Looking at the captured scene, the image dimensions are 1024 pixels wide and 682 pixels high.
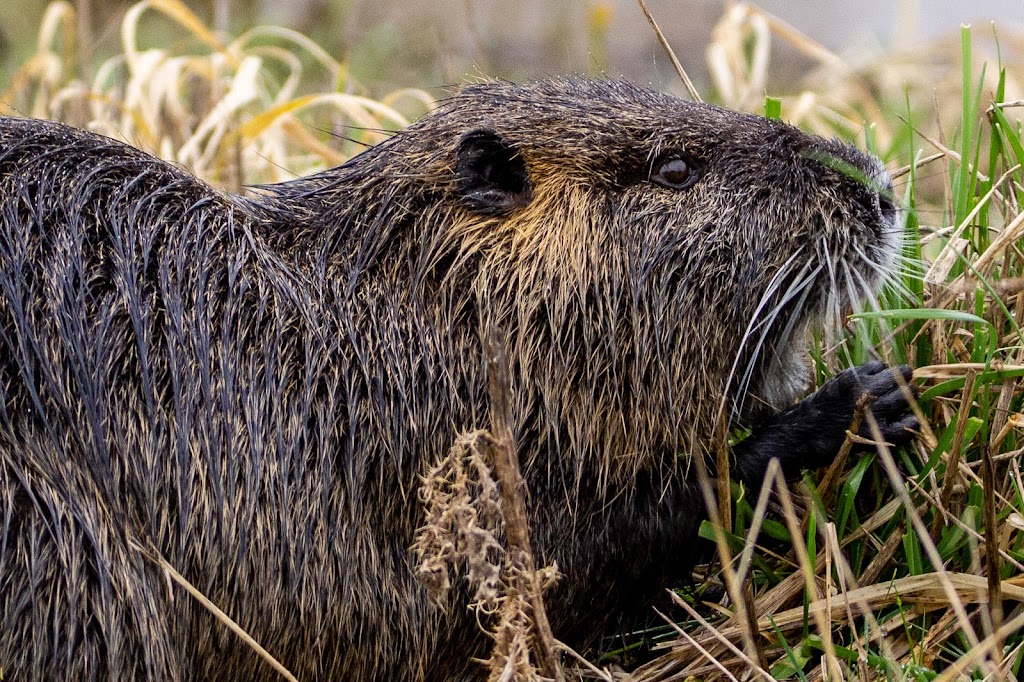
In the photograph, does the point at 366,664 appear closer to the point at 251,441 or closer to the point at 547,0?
the point at 251,441

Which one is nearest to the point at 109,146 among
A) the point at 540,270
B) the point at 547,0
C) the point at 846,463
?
the point at 540,270

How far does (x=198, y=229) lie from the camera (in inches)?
104

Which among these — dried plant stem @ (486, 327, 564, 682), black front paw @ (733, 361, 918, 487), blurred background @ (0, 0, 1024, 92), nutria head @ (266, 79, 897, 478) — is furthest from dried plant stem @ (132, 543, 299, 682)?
blurred background @ (0, 0, 1024, 92)

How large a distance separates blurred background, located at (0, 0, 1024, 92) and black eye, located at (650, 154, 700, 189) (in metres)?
4.66

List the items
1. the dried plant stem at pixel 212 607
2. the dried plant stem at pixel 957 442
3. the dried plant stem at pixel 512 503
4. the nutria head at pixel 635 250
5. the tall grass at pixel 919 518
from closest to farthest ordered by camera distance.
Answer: the dried plant stem at pixel 512 503, the dried plant stem at pixel 212 607, the tall grass at pixel 919 518, the dried plant stem at pixel 957 442, the nutria head at pixel 635 250

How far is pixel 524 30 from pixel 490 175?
275 inches

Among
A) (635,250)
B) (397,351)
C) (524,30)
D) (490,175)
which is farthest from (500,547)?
(524,30)

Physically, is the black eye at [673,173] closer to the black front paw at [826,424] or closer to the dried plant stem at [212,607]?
the black front paw at [826,424]

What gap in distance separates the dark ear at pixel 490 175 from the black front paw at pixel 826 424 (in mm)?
757

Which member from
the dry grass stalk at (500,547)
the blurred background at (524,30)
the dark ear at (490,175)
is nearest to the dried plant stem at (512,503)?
the dry grass stalk at (500,547)

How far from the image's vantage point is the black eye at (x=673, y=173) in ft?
8.93

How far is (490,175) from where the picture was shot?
276 centimetres

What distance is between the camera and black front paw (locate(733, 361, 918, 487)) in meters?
2.74

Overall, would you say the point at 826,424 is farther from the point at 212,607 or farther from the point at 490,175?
the point at 212,607
